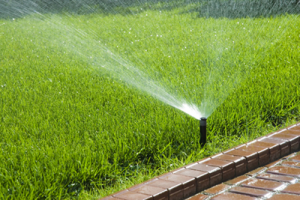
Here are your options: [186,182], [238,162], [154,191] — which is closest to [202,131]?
[238,162]

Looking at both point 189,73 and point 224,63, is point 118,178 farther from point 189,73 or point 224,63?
point 224,63

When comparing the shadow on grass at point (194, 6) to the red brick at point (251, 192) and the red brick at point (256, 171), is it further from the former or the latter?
the red brick at point (251, 192)

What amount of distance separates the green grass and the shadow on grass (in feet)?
9.94

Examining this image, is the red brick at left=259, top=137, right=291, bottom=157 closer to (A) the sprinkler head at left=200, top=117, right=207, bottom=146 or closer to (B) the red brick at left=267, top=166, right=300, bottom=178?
(B) the red brick at left=267, top=166, right=300, bottom=178

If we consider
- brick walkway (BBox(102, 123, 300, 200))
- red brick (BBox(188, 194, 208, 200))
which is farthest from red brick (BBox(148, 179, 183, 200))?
red brick (BBox(188, 194, 208, 200))

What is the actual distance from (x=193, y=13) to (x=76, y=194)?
33.4ft

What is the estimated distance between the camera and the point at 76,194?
2.93 m

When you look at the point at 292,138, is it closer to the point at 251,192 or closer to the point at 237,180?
the point at 237,180

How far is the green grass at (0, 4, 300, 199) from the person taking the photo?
3.08 meters

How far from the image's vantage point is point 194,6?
14.1 meters

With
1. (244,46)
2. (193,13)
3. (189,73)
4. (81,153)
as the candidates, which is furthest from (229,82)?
(193,13)

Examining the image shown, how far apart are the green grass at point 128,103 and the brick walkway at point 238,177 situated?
0.82 feet

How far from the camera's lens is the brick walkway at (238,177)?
2.78 m

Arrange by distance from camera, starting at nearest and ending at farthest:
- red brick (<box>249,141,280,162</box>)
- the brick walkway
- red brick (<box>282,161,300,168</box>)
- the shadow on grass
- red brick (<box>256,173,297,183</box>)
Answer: the brick walkway → red brick (<box>256,173,297,183</box>) → red brick (<box>282,161,300,168</box>) → red brick (<box>249,141,280,162</box>) → the shadow on grass
